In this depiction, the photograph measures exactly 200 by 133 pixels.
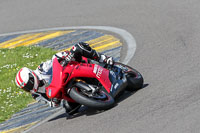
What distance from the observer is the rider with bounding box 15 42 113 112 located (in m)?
7.43

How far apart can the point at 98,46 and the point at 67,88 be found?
4425 millimetres

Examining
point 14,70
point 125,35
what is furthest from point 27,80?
point 125,35

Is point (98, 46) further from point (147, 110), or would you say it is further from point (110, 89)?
point (147, 110)

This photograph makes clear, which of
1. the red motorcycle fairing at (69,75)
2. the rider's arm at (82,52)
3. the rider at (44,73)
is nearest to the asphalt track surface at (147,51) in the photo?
the red motorcycle fairing at (69,75)

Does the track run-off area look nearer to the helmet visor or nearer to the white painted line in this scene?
the white painted line

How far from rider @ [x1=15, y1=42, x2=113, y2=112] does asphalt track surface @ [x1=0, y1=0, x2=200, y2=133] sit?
637 mm

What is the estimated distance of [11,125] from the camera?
8.36 m

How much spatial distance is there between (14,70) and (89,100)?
4.85 m

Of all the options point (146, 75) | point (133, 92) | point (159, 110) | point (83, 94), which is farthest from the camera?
point (146, 75)

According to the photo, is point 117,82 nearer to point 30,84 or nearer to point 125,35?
point 30,84

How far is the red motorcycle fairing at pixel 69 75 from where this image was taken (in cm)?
734

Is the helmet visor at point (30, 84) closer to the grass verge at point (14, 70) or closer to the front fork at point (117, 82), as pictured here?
the front fork at point (117, 82)

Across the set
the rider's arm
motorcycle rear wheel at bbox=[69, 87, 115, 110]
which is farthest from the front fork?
the rider's arm

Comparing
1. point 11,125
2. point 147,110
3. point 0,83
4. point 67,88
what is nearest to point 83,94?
point 67,88
